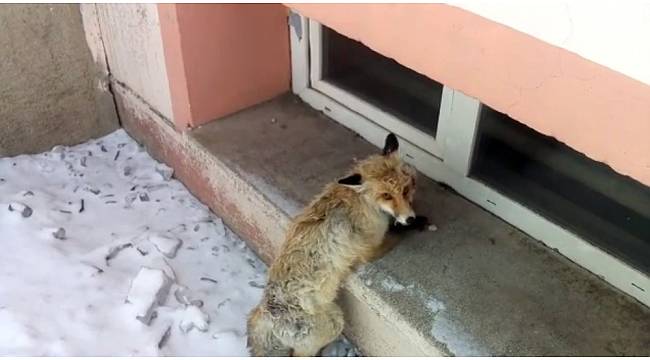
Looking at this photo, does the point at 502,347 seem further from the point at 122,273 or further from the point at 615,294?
the point at 122,273

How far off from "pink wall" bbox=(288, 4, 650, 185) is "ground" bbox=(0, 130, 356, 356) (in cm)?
122

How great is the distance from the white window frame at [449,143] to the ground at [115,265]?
0.74 m

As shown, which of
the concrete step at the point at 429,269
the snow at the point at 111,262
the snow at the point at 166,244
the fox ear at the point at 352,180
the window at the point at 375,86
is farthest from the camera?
the snow at the point at 166,244

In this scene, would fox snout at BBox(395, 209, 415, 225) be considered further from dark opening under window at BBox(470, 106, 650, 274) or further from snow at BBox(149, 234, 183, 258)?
snow at BBox(149, 234, 183, 258)

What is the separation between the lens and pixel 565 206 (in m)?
2.18

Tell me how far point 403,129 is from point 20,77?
6.22 feet

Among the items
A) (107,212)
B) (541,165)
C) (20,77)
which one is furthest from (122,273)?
(541,165)

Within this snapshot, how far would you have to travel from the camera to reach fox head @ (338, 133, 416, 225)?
2049 mm

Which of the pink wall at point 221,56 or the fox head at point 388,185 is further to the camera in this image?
the pink wall at point 221,56

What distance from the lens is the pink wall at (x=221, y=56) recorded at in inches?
100

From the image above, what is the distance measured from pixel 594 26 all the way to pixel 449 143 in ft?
3.43

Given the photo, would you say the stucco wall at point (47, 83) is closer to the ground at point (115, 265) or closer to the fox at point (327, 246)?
the ground at point (115, 265)

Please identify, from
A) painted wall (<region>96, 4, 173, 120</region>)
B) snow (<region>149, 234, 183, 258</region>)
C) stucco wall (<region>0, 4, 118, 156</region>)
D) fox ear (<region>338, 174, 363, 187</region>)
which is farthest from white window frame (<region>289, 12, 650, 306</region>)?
stucco wall (<region>0, 4, 118, 156</region>)

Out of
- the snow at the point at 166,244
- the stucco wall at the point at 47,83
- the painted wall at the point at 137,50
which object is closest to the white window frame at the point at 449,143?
the painted wall at the point at 137,50
